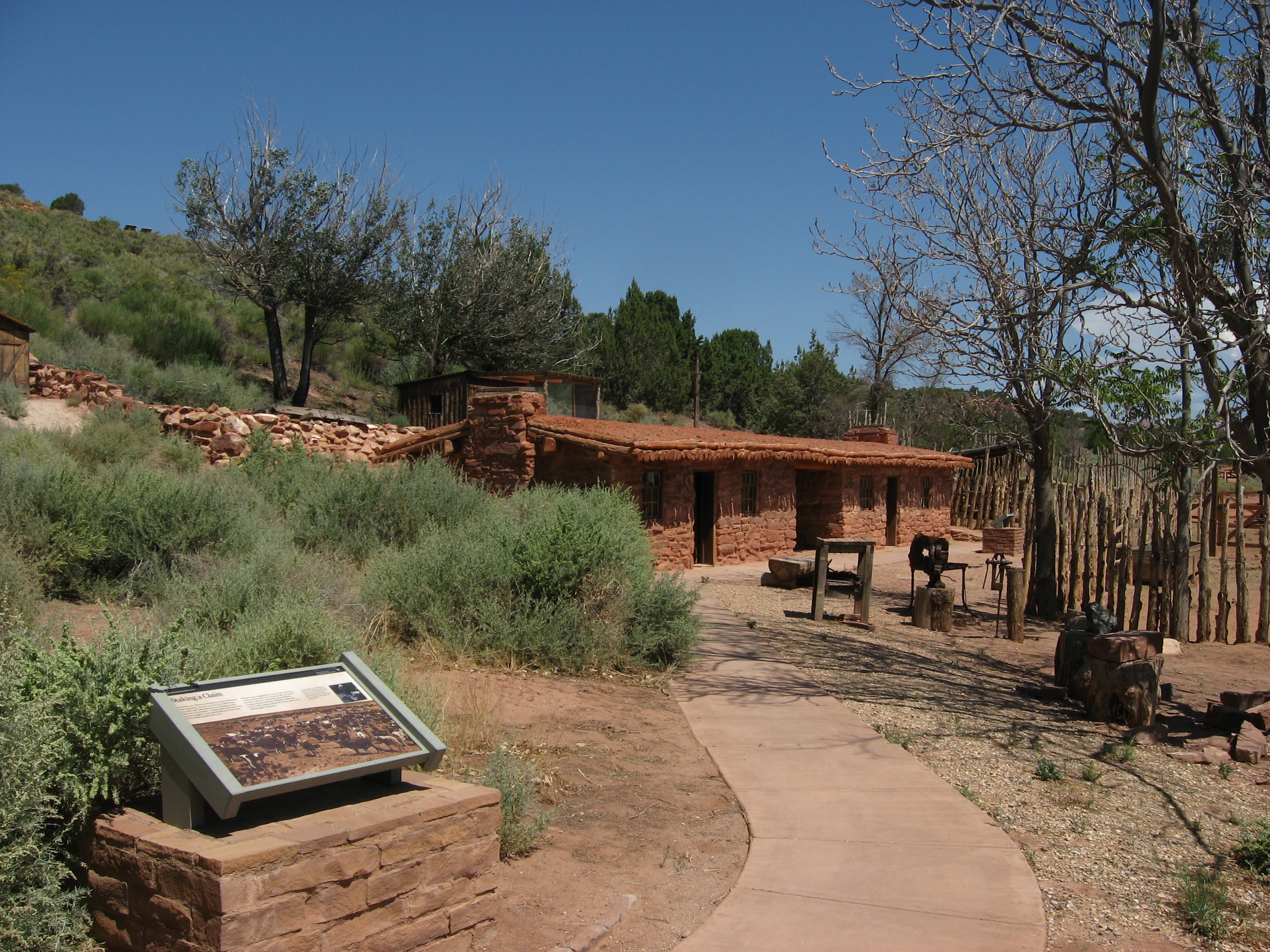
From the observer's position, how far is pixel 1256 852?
451 cm

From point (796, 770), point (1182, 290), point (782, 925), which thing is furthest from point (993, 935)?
point (1182, 290)

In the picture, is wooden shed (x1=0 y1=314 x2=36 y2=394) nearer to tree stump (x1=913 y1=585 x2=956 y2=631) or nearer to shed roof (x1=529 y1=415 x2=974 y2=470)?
shed roof (x1=529 y1=415 x2=974 y2=470)

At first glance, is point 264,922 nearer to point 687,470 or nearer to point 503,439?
point 687,470

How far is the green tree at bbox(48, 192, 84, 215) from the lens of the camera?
144ft

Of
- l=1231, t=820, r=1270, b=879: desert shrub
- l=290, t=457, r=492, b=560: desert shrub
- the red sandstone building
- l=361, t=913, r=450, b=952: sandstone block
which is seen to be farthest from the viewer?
the red sandstone building

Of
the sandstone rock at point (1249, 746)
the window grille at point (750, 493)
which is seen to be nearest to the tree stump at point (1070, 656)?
the sandstone rock at point (1249, 746)

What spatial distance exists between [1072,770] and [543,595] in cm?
403

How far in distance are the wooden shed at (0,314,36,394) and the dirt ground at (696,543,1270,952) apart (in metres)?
13.0

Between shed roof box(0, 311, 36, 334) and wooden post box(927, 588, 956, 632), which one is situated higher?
shed roof box(0, 311, 36, 334)

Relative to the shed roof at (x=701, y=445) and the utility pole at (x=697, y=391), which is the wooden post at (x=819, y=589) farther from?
the utility pole at (x=697, y=391)

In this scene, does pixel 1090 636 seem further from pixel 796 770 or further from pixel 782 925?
pixel 782 925

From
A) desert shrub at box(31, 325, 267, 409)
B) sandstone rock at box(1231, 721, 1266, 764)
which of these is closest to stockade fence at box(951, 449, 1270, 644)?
sandstone rock at box(1231, 721, 1266, 764)

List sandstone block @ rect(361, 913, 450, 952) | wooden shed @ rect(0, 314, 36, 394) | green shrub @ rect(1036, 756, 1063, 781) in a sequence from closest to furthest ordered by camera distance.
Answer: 1. sandstone block @ rect(361, 913, 450, 952)
2. green shrub @ rect(1036, 756, 1063, 781)
3. wooden shed @ rect(0, 314, 36, 394)

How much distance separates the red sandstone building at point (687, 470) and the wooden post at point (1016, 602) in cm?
561
